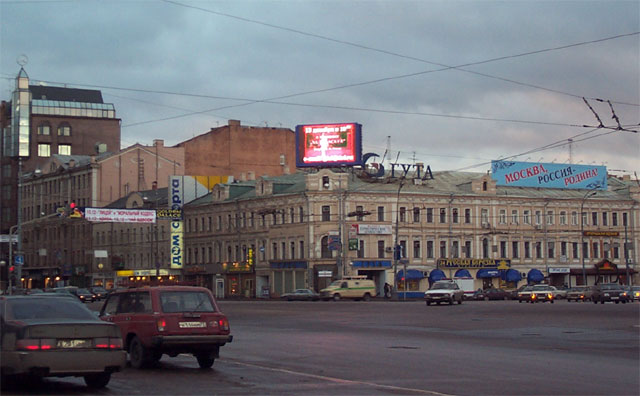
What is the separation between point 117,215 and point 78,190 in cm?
4597

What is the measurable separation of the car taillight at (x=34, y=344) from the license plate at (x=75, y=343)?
15cm

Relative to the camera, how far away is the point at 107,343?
14742 millimetres

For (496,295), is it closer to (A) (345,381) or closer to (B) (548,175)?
(B) (548,175)

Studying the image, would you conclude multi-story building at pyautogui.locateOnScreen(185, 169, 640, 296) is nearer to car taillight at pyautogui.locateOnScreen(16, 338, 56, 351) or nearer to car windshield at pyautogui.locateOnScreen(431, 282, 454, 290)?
car windshield at pyautogui.locateOnScreen(431, 282, 454, 290)

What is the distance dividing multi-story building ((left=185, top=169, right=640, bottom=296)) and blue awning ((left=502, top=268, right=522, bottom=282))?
0.34 feet

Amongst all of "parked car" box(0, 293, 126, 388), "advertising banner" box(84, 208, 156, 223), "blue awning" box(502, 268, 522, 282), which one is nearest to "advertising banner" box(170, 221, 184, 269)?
"advertising banner" box(84, 208, 156, 223)

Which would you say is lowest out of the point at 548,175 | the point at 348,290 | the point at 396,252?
the point at 348,290

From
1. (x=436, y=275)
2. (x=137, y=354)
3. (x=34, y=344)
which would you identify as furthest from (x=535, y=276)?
(x=34, y=344)

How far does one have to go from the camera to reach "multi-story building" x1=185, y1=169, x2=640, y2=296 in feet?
279

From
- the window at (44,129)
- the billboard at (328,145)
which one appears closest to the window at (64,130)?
the window at (44,129)

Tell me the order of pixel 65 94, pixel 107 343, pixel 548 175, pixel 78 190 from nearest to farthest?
1. pixel 107 343
2. pixel 548 175
3. pixel 78 190
4. pixel 65 94

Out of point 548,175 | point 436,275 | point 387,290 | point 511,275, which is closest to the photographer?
point 387,290

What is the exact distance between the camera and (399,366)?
64.0 ft

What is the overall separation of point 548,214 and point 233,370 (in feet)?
262
